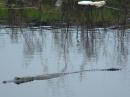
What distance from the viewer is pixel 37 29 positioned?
2511 centimetres

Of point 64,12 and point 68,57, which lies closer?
point 68,57

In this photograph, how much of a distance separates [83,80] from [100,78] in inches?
16.9

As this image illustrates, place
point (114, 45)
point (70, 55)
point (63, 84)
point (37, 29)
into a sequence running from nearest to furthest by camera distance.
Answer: point (63, 84), point (70, 55), point (114, 45), point (37, 29)

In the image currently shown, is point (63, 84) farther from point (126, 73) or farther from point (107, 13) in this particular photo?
point (107, 13)

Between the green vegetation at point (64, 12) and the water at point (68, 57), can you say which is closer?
the water at point (68, 57)

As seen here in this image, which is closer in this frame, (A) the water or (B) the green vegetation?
(A) the water

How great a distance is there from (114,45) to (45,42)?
201 centimetres

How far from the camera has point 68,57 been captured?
19484mm

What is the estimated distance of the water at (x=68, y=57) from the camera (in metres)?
15.8

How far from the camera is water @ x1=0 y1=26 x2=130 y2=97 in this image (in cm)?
1579

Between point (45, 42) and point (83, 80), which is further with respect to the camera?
point (45, 42)

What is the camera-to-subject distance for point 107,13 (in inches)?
1164

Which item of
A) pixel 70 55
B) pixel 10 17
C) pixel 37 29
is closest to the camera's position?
pixel 70 55

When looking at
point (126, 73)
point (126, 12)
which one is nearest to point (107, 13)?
point (126, 12)
